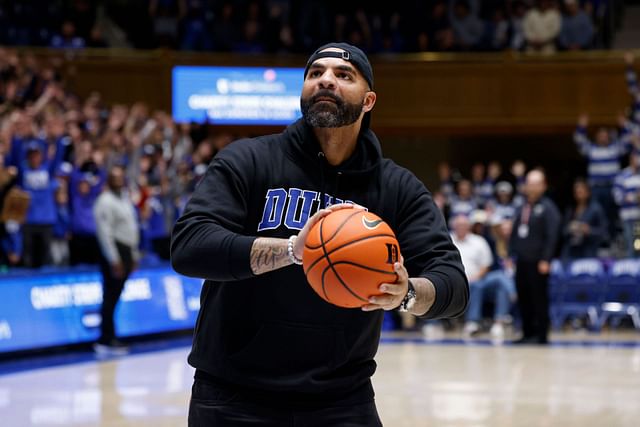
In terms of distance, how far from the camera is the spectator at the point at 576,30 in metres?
23.7

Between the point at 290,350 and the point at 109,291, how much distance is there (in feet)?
31.6

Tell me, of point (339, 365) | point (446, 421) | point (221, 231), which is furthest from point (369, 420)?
point (446, 421)

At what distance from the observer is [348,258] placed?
3119 mm

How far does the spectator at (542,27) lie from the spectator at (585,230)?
21.1 feet

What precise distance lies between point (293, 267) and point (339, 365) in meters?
0.37

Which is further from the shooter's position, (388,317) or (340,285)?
(388,317)

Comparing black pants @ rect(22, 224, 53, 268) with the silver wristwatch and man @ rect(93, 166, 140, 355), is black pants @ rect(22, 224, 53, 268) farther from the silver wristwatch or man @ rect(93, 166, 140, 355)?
the silver wristwatch

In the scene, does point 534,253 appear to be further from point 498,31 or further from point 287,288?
point 287,288

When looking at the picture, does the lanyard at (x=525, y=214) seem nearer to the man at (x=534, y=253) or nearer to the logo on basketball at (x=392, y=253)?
the man at (x=534, y=253)

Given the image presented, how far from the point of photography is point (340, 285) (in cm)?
314

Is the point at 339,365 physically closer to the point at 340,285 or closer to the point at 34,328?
the point at 340,285

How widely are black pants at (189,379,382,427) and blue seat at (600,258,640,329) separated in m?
13.2

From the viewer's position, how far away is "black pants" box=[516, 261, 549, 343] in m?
14.3

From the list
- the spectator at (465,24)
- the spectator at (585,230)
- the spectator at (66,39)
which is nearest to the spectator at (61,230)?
the spectator at (66,39)
